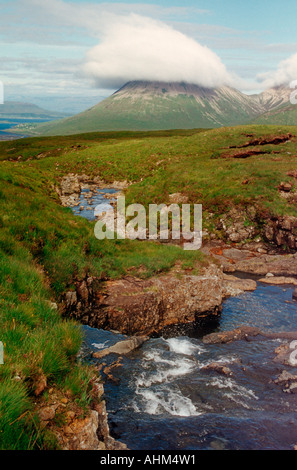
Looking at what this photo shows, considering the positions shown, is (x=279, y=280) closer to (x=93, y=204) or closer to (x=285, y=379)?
(x=285, y=379)

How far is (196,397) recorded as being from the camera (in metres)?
11.7


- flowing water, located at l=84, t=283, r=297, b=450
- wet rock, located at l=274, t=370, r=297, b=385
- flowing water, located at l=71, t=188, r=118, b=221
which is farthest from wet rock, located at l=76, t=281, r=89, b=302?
flowing water, located at l=71, t=188, r=118, b=221

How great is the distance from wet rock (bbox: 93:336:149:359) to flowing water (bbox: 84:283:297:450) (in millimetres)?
317

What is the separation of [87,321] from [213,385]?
6.68 m

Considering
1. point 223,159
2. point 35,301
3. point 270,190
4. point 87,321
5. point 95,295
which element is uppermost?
point 223,159

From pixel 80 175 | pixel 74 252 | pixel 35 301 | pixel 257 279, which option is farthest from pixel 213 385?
pixel 80 175

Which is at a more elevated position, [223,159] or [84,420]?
[223,159]

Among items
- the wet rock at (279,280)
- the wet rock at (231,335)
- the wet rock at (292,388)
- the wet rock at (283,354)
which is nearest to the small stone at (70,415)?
the wet rock at (292,388)

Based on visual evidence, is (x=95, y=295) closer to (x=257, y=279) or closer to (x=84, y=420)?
(x=84, y=420)

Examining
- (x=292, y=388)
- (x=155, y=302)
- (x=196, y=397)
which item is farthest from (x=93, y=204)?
(x=292, y=388)

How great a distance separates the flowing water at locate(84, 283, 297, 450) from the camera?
9.73 metres

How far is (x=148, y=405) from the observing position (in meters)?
11.2

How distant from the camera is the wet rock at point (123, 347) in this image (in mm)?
14012

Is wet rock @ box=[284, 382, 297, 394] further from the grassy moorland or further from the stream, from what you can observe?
the grassy moorland
